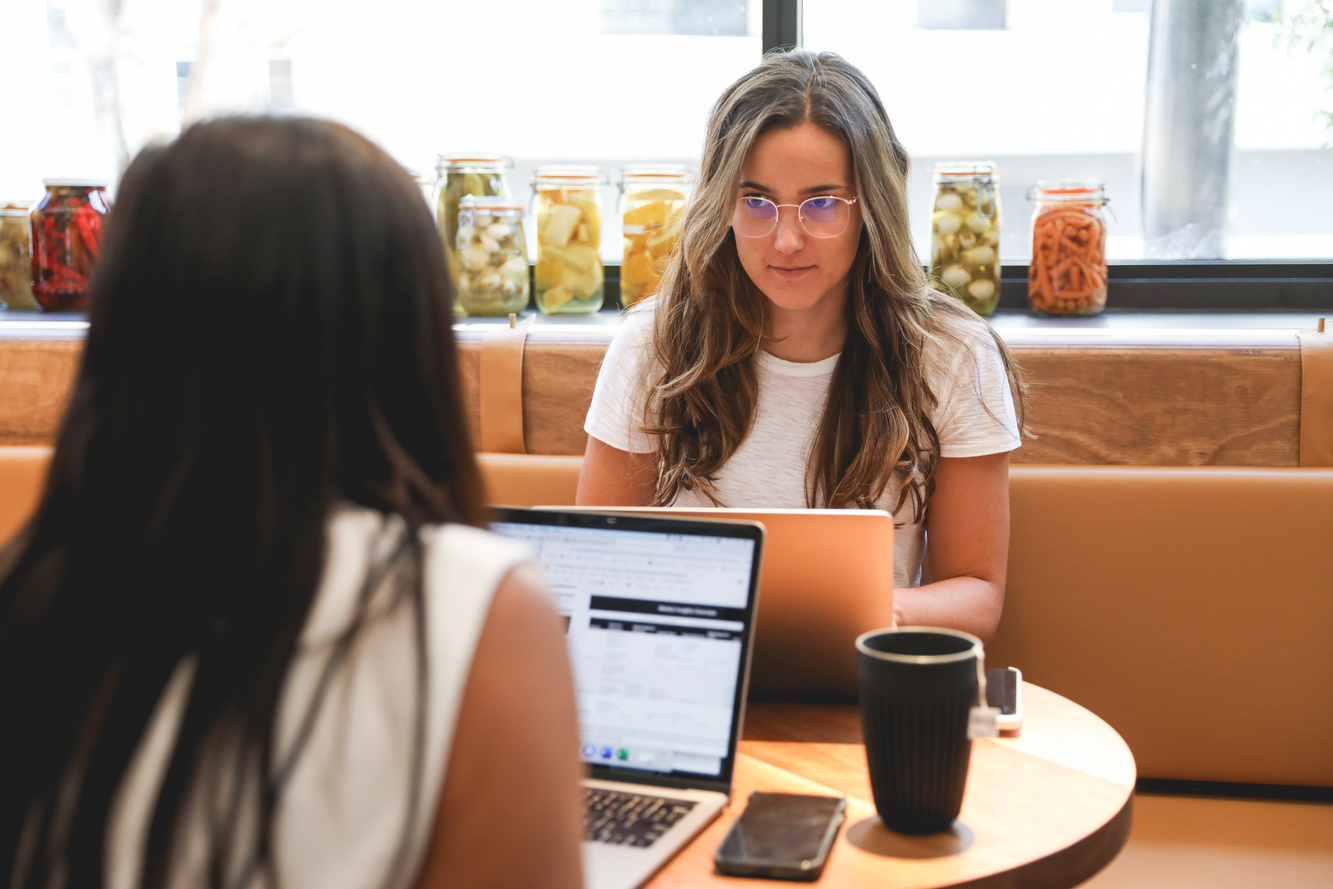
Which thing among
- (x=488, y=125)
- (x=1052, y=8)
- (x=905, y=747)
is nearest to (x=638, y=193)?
(x=488, y=125)

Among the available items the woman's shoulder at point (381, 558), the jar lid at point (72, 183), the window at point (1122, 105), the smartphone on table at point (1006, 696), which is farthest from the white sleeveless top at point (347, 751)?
the jar lid at point (72, 183)

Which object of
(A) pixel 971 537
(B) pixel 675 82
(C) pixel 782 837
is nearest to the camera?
(C) pixel 782 837

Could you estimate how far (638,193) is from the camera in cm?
209

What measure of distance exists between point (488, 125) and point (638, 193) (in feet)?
1.36

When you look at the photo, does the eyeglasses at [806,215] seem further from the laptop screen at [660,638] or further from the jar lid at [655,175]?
the laptop screen at [660,638]

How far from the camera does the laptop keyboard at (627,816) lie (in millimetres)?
913

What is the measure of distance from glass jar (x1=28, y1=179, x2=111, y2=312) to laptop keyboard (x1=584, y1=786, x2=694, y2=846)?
1.63 m

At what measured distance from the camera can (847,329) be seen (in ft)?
5.55

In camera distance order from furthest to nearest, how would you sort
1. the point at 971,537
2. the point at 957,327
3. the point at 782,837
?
the point at 957,327 → the point at 971,537 → the point at 782,837

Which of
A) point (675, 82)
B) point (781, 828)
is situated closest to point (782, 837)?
point (781, 828)

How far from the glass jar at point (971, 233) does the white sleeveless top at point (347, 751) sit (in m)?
1.56

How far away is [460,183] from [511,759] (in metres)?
1.70

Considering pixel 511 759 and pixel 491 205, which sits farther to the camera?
pixel 491 205

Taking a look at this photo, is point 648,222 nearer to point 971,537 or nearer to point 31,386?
point 971,537
